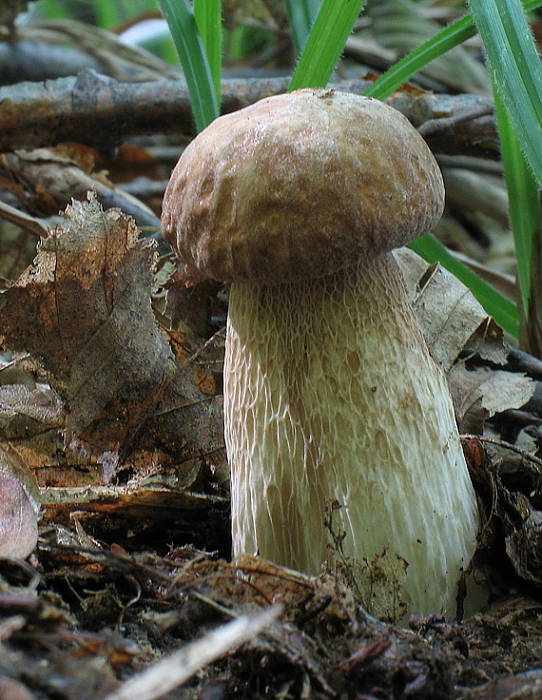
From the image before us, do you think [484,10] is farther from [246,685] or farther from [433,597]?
[246,685]

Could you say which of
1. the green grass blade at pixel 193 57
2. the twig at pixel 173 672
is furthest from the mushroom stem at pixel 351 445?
the green grass blade at pixel 193 57

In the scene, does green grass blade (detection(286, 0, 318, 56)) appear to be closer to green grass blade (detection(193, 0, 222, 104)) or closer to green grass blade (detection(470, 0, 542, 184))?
green grass blade (detection(193, 0, 222, 104))

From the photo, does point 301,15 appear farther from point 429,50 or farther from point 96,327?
point 96,327

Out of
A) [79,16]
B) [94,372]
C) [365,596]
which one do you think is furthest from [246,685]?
[79,16]

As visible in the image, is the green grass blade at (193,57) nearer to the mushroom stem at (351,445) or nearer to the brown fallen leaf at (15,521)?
the mushroom stem at (351,445)

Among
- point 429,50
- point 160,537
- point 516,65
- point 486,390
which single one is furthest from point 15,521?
point 429,50

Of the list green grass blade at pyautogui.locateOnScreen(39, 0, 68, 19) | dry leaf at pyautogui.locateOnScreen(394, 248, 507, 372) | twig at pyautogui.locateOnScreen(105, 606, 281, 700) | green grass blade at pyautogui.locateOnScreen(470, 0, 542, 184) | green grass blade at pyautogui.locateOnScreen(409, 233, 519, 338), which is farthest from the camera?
green grass blade at pyautogui.locateOnScreen(39, 0, 68, 19)

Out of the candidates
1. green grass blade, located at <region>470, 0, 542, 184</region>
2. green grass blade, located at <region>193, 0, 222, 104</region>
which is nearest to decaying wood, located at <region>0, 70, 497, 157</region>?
green grass blade, located at <region>193, 0, 222, 104</region>
